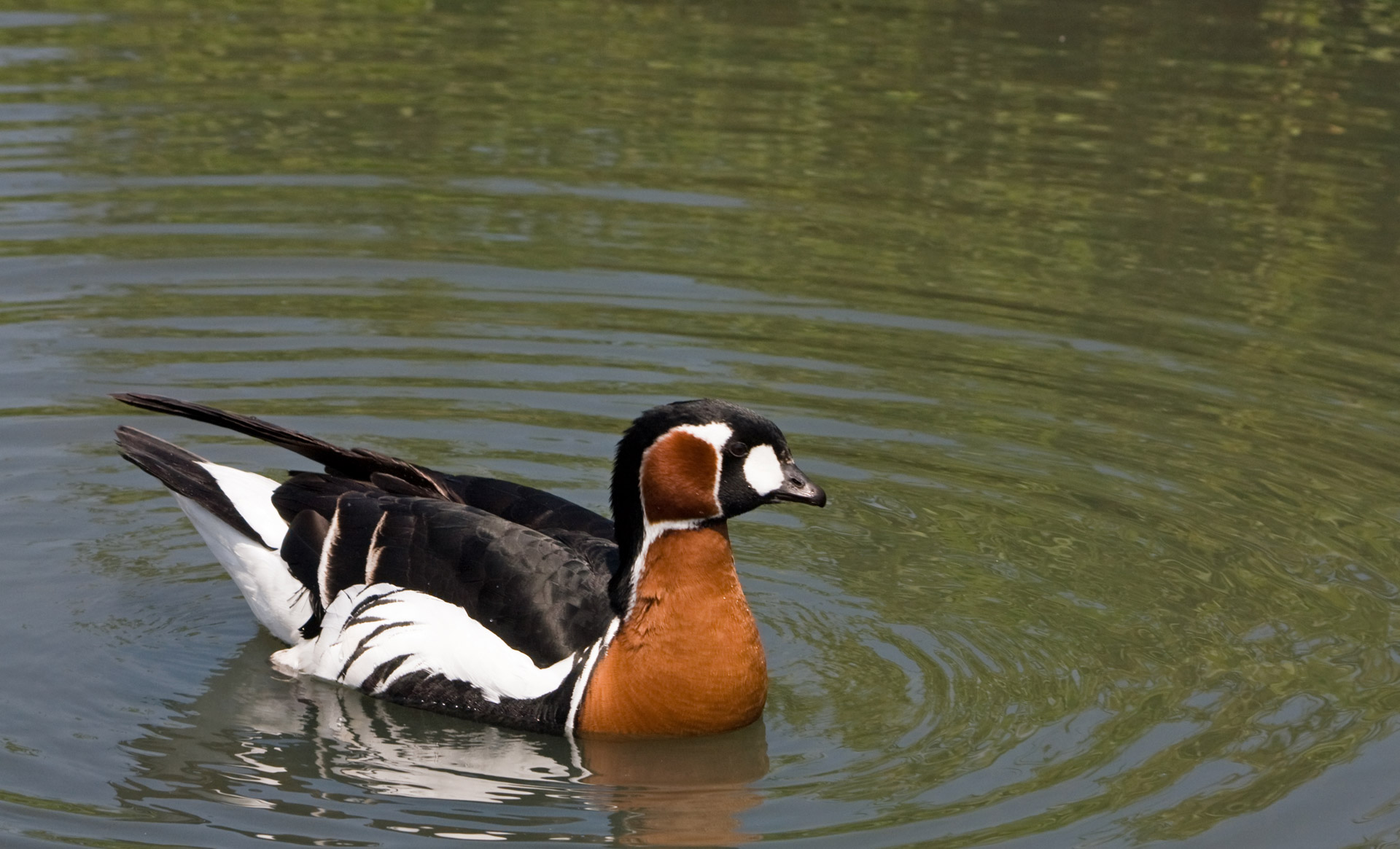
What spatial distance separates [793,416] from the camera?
11477 millimetres

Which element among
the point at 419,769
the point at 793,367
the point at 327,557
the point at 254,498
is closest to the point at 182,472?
the point at 254,498

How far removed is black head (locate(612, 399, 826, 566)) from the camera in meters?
8.06

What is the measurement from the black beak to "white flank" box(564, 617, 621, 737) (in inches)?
35.8

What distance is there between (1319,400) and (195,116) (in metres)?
9.48

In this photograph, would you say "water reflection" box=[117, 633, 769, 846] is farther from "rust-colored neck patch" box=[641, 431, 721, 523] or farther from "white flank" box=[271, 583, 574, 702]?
"rust-colored neck patch" box=[641, 431, 721, 523]

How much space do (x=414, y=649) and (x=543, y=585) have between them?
2.12 feet

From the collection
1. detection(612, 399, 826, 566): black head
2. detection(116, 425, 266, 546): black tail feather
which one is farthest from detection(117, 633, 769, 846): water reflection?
detection(612, 399, 826, 566): black head

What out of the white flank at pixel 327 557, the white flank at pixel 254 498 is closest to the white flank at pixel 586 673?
the white flank at pixel 327 557

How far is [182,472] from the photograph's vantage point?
9.40m

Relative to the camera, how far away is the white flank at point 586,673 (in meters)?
8.27

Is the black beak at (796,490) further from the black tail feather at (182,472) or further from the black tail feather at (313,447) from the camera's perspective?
the black tail feather at (182,472)

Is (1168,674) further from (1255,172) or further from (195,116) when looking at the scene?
(195,116)

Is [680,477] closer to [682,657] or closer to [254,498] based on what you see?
[682,657]

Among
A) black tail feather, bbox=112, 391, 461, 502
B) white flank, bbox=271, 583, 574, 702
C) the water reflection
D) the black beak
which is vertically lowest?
the water reflection
